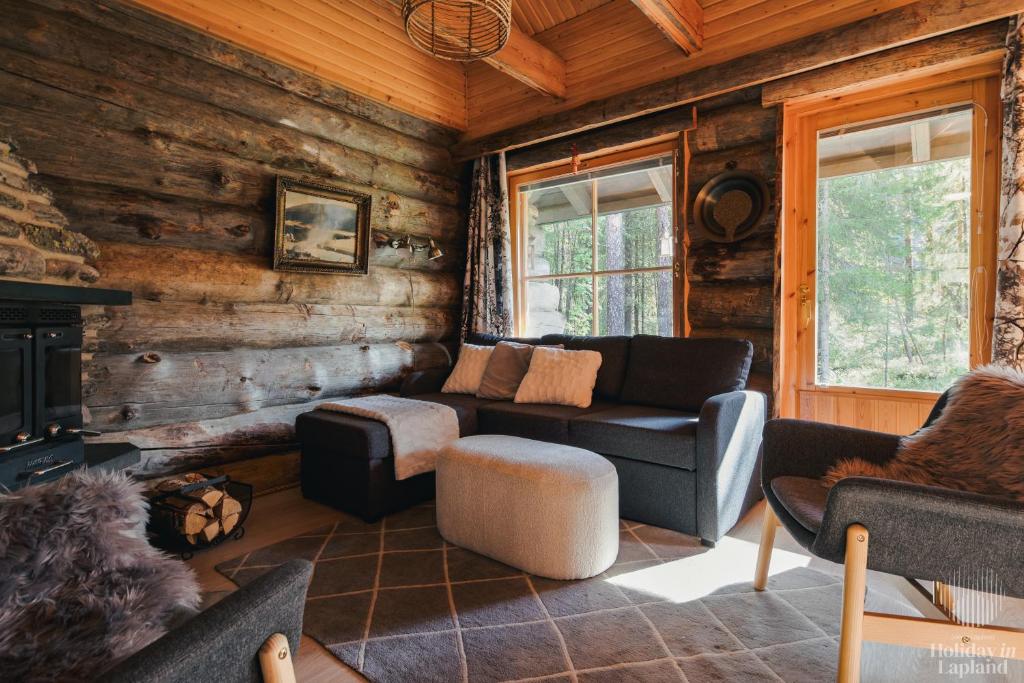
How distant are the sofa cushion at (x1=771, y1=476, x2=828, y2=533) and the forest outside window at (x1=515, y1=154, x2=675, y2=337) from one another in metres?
1.93

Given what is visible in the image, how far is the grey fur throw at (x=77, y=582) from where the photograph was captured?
0.67 metres

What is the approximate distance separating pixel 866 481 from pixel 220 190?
10.8 feet

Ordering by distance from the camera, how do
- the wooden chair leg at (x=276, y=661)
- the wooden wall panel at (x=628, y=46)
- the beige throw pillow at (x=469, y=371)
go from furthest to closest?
1. the beige throw pillow at (x=469, y=371)
2. the wooden wall panel at (x=628, y=46)
3. the wooden chair leg at (x=276, y=661)

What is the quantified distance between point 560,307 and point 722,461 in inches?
87.1

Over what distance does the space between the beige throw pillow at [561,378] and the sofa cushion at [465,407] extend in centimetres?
27

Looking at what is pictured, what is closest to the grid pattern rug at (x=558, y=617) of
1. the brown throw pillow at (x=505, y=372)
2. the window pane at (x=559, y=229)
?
the brown throw pillow at (x=505, y=372)

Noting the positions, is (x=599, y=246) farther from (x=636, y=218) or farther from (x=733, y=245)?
(x=733, y=245)

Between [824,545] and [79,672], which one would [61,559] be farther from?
[824,545]

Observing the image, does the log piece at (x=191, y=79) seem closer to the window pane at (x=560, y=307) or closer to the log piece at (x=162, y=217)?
the log piece at (x=162, y=217)

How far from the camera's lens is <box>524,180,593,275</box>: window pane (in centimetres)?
414

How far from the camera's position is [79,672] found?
0.67 meters

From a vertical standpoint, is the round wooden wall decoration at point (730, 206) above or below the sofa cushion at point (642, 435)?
above

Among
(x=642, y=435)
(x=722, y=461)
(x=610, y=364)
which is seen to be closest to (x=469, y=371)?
(x=610, y=364)

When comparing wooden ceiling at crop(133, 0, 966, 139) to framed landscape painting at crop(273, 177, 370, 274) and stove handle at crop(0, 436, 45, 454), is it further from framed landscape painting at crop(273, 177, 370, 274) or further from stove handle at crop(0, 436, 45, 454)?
stove handle at crop(0, 436, 45, 454)
